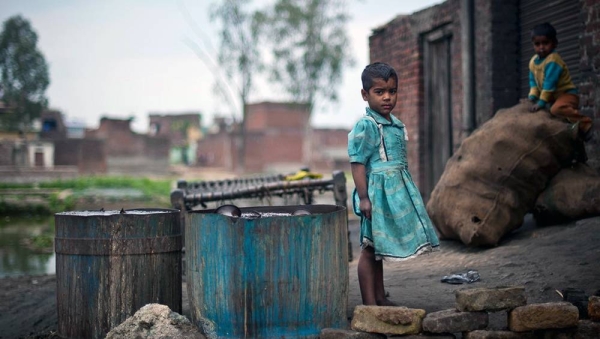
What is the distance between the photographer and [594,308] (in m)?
3.61

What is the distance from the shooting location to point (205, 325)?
3766 mm

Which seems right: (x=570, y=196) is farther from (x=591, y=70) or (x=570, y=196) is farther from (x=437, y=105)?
(x=437, y=105)

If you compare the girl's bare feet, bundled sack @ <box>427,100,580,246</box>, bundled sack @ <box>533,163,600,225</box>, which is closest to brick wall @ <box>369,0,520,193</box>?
bundled sack @ <box>427,100,580,246</box>

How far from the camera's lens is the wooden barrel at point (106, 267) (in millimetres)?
4090

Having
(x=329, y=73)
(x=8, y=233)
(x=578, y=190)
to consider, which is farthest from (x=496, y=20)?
(x=329, y=73)

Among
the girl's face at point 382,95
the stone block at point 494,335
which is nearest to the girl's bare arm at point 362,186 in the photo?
the girl's face at point 382,95

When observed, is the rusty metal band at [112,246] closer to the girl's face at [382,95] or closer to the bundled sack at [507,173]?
the girl's face at [382,95]

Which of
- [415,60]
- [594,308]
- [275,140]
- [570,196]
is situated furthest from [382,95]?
[275,140]

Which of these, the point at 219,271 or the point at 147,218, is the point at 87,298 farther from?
the point at 219,271

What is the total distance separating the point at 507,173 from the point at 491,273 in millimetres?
1080

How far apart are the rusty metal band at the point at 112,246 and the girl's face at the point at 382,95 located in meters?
1.48

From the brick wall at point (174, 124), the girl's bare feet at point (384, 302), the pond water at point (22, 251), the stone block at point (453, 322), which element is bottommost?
the pond water at point (22, 251)

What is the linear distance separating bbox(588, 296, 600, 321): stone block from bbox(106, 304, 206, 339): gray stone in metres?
2.01

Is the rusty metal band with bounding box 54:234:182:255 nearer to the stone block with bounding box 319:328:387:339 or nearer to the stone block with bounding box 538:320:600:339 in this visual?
the stone block with bounding box 319:328:387:339
